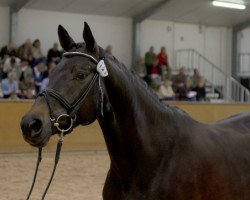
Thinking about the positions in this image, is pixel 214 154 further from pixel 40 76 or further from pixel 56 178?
pixel 40 76

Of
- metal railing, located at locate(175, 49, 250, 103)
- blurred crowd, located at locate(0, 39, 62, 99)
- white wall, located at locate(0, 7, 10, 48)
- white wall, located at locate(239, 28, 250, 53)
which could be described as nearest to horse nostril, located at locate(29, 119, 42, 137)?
blurred crowd, located at locate(0, 39, 62, 99)

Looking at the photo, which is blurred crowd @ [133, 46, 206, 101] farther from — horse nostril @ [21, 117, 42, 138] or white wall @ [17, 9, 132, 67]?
horse nostril @ [21, 117, 42, 138]

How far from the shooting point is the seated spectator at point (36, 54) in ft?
52.2

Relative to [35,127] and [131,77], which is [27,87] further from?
[35,127]

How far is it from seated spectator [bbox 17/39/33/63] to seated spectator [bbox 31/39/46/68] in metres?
0.12

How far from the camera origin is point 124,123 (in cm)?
310

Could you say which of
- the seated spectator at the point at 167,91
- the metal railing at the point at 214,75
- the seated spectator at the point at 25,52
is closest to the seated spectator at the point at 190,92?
the seated spectator at the point at 167,91

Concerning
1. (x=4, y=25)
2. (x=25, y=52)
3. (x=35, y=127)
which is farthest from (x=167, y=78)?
(x=35, y=127)

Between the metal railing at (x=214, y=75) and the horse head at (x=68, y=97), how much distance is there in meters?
18.0

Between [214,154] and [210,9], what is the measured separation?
59.2ft

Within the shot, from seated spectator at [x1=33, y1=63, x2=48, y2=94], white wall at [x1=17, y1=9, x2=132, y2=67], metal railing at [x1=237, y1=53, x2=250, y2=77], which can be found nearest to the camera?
seated spectator at [x1=33, y1=63, x2=48, y2=94]

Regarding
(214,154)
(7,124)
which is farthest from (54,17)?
(214,154)

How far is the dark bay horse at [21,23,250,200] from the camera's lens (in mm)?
2836

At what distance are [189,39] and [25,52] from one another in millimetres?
8406
